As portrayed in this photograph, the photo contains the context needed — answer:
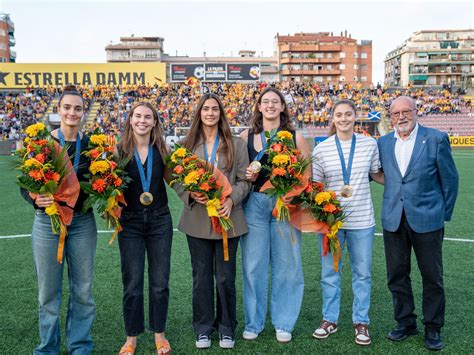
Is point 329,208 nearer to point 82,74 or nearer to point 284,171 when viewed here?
point 284,171

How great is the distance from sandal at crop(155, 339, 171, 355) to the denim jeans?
9cm

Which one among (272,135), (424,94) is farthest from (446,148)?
(424,94)

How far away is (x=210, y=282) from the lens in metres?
3.80

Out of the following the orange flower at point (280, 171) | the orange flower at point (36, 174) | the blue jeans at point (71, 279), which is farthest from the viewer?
the orange flower at point (280, 171)

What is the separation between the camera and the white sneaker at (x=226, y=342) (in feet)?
12.3

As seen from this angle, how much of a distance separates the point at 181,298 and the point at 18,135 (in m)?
29.0

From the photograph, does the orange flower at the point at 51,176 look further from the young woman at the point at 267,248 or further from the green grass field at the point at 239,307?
the young woman at the point at 267,248

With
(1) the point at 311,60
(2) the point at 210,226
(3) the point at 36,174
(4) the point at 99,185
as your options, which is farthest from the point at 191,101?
(1) the point at 311,60

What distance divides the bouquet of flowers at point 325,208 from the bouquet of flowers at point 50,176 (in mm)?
1624

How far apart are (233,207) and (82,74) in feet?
128

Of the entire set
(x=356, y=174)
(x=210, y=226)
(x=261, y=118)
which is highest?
(x=261, y=118)

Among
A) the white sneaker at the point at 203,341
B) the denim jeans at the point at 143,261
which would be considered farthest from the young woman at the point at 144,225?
the white sneaker at the point at 203,341

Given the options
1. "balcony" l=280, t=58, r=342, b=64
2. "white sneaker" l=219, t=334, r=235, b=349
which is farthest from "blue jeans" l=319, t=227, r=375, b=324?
"balcony" l=280, t=58, r=342, b=64

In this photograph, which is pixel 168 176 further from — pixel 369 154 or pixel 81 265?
pixel 369 154
